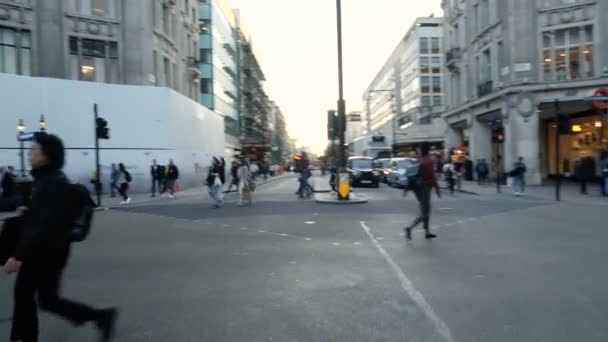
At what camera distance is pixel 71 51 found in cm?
2836

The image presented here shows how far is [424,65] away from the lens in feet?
262

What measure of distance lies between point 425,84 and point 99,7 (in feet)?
194

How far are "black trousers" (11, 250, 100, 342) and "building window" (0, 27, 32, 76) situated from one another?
1013 inches

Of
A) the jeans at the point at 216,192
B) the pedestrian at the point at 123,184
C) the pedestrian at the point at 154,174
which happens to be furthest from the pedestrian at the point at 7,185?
the pedestrian at the point at 154,174

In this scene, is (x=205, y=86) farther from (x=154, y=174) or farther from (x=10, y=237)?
(x=10, y=237)

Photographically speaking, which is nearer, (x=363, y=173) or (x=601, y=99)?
(x=601, y=99)

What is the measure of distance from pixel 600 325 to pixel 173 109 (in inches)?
1079

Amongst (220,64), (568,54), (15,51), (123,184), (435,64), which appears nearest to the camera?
(123,184)

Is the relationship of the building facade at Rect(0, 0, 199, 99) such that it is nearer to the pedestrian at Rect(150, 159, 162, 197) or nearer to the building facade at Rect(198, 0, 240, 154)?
the pedestrian at Rect(150, 159, 162, 197)

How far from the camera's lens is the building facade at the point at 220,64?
50531 mm

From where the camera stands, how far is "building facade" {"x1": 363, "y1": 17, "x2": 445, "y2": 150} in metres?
68.8

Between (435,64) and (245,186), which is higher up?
(435,64)

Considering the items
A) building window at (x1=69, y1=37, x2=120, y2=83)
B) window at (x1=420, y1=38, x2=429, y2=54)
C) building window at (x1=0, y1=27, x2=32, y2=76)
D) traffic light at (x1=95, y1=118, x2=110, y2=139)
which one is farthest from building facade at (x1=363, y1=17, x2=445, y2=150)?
traffic light at (x1=95, y1=118, x2=110, y2=139)

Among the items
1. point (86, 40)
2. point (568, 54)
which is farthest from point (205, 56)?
point (568, 54)
